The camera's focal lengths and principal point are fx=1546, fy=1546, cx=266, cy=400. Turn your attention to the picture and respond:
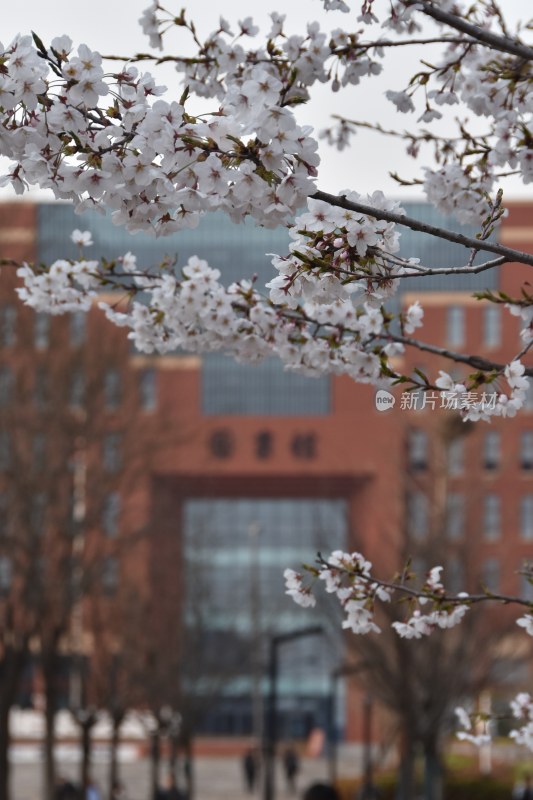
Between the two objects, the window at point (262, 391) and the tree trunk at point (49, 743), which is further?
the window at point (262, 391)

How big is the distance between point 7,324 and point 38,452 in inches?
90.7

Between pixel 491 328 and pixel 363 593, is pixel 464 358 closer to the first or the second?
pixel 363 593

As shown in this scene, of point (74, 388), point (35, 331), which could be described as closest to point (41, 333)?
point (35, 331)

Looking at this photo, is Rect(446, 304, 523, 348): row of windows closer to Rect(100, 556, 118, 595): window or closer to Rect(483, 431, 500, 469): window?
Rect(483, 431, 500, 469): window

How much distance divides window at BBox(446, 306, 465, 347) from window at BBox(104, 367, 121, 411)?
40150 millimetres

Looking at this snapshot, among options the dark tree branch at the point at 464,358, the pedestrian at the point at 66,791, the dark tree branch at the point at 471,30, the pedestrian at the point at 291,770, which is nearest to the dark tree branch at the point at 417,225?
the dark tree branch at the point at 471,30

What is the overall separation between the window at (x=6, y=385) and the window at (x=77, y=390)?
144cm

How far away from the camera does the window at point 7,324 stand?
1014 inches

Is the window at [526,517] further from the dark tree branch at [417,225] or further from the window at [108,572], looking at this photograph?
the dark tree branch at [417,225]

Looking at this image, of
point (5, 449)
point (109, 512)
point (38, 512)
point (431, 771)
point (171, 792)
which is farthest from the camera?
point (109, 512)

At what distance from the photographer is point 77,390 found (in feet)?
92.0

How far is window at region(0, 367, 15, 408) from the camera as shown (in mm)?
26328

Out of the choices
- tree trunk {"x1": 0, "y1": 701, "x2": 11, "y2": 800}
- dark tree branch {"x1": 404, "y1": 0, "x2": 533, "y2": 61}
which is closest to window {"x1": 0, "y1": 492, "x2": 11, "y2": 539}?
tree trunk {"x1": 0, "y1": 701, "x2": 11, "y2": 800}

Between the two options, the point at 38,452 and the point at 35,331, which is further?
the point at 35,331
